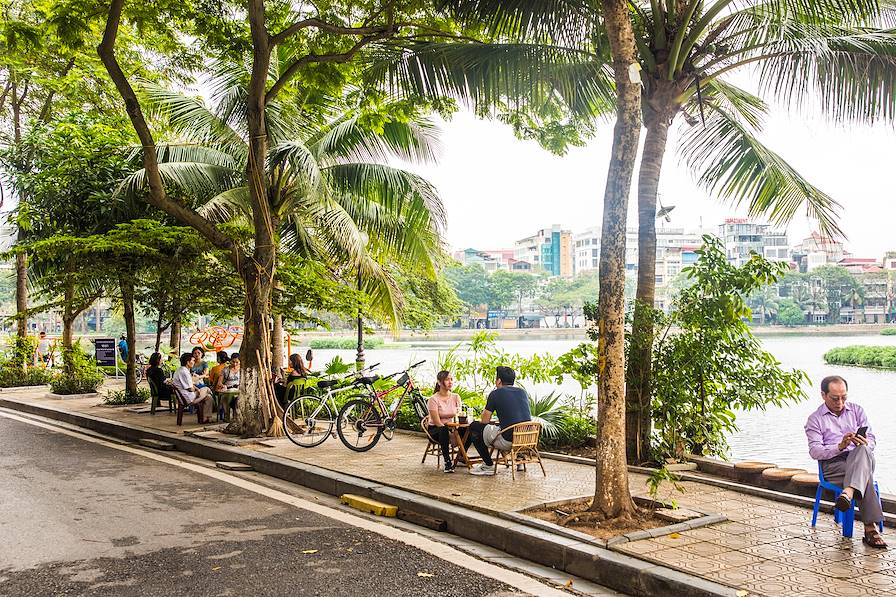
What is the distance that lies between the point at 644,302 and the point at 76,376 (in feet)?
52.2

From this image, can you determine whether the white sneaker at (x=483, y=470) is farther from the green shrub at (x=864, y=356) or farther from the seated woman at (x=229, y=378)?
the green shrub at (x=864, y=356)

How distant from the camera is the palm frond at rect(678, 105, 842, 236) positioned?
1091cm

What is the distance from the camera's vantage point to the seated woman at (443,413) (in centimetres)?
943

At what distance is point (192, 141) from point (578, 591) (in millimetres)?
16246

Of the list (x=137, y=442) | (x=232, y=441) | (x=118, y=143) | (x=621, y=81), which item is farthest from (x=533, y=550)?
(x=118, y=143)

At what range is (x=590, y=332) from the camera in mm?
9750

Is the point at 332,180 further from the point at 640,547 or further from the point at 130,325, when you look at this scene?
the point at 640,547

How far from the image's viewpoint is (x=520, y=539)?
21.3ft

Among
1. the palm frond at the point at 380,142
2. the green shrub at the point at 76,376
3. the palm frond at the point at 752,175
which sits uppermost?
the palm frond at the point at 380,142

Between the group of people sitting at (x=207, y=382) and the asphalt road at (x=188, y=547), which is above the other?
the group of people sitting at (x=207, y=382)

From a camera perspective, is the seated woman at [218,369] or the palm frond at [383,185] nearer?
the seated woman at [218,369]

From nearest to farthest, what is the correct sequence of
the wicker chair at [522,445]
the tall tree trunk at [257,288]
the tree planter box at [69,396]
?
the wicker chair at [522,445]
the tall tree trunk at [257,288]
the tree planter box at [69,396]

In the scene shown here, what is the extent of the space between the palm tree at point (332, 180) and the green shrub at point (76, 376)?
19.4ft

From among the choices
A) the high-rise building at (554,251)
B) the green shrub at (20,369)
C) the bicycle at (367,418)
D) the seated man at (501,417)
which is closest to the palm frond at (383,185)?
the bicycle at (367,418)
